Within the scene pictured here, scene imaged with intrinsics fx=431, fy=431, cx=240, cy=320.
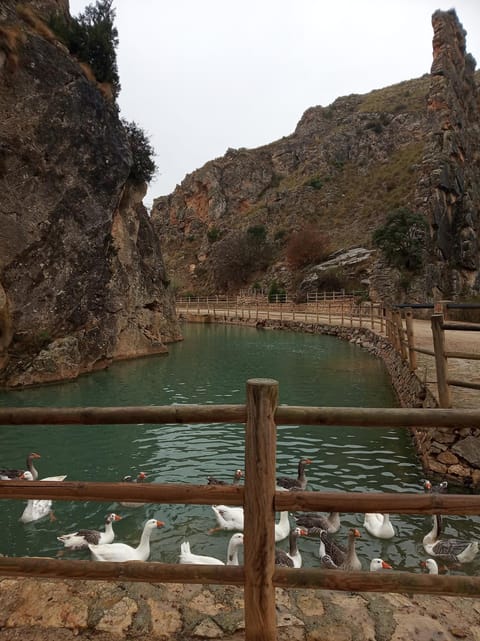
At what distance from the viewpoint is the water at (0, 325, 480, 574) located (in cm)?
589

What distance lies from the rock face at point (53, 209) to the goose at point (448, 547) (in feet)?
44.7

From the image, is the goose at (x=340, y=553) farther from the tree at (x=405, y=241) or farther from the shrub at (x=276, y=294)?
the shrub at (x=276, y=294)

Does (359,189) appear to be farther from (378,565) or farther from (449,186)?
(378,565)

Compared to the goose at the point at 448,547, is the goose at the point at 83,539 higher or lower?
higher

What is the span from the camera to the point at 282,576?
2.45 metres

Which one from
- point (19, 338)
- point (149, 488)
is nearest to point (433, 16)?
point (19, 338)

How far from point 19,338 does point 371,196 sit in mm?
50957

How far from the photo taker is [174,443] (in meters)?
9.97

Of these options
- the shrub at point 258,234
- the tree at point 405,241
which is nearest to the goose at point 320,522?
the tree at point 405,241

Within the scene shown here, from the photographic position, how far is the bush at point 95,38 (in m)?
19.4

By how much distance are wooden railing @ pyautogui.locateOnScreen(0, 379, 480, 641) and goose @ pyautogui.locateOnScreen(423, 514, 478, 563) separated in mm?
3142

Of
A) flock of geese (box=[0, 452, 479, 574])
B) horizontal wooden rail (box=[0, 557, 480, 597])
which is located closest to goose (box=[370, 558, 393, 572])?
flock of geese (box=[0, 452, 479, 574])

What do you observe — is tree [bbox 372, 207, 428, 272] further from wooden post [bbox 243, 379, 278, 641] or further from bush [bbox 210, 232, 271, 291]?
wooden post [bbox 243, 379, 278, 641]

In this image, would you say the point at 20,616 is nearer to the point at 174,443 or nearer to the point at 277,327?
the point at 174,443
